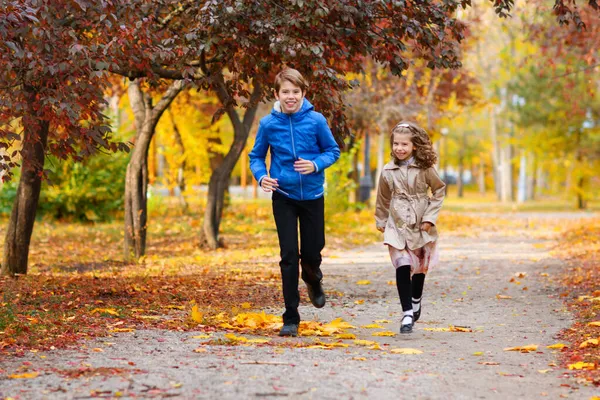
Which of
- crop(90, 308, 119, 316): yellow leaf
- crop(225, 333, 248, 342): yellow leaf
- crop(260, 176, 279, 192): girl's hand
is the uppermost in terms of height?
crop(260, 176, 279, 192): girl's hand

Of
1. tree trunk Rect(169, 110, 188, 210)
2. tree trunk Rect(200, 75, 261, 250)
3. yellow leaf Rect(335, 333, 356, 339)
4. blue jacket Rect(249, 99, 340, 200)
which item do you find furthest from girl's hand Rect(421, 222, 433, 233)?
tree trunk Rect(169, 110, 188, 210)

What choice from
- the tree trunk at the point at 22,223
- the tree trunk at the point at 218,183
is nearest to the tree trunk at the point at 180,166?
the tree trunk at the point at 218,183

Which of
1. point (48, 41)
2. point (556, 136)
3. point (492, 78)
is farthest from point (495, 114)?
point (48, 41)

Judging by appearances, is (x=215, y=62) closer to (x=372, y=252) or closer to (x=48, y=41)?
(x=48, y=41)

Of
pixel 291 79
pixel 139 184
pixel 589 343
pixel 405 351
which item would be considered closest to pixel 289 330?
pixel 405 351

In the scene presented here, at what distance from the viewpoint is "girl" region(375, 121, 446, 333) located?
765 centimetres

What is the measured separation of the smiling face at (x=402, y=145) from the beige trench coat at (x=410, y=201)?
4.9 inches

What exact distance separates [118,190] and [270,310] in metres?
14.8

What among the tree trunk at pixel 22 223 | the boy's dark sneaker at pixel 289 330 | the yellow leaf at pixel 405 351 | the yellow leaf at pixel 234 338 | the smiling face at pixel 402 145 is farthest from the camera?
the tree trunk at pixel 22 223

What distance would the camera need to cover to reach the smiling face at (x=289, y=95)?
23.5 ft

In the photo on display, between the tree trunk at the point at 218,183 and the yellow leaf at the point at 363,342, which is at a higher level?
the tree trunk at the point at 218,183

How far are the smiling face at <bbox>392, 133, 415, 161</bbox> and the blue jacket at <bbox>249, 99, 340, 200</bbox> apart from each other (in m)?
0.56

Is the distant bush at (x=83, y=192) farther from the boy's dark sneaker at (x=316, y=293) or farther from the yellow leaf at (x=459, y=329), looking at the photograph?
the yellow leaf at (x=459, y=329)

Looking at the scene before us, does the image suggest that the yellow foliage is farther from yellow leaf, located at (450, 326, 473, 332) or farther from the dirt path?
yellow leaf, located at (450, 326, 473, 332)
